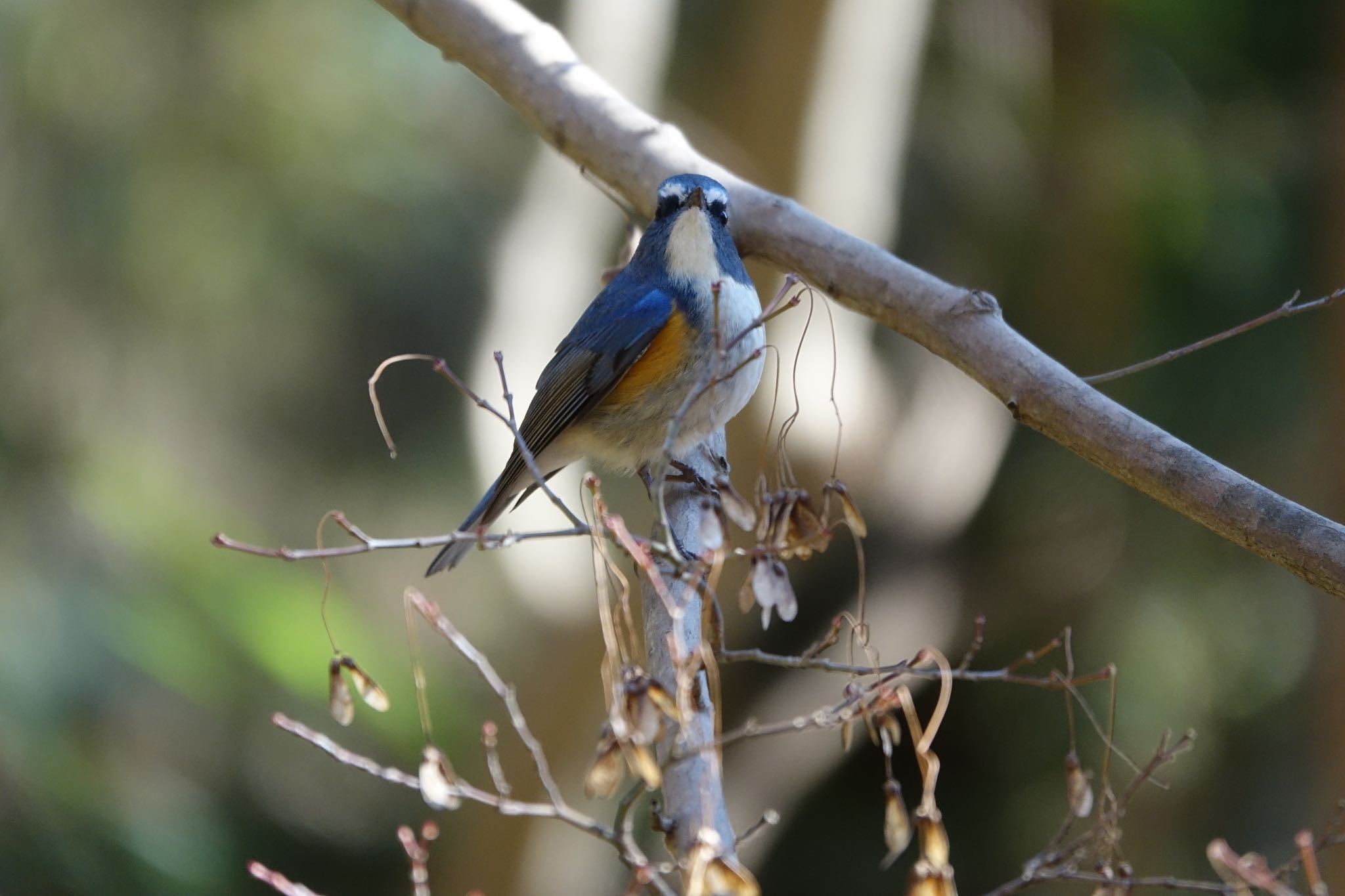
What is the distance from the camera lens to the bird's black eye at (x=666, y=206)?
2.94m

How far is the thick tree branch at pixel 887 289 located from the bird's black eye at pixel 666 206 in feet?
0.35

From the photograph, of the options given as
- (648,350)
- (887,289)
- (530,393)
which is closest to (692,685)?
(887,289)

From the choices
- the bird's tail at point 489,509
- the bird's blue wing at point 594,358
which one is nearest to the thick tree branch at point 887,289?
the bird's blue wing at point 594,358

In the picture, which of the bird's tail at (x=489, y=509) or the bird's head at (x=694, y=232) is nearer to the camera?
the bird's head at (x=694, y=232)

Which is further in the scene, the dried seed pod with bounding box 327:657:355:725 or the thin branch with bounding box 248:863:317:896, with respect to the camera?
the dried seed pod with bounding box 327:657:355:725

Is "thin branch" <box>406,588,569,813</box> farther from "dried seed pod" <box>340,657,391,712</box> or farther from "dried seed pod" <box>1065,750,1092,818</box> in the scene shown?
"dried seed pod" <box>1065,750,1092,818</box>

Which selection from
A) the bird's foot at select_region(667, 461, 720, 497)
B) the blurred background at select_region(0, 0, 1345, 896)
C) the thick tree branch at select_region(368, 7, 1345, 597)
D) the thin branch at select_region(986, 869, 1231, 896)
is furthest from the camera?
the blurred background at select_region(0, 0, 1345, 896)

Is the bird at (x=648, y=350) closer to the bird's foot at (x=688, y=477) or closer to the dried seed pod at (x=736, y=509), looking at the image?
the bird's foot at (x=688, y=477)

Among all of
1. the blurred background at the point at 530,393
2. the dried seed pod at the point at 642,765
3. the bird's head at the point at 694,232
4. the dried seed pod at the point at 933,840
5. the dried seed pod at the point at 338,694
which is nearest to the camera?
the dried seed pod at the point at 642,765

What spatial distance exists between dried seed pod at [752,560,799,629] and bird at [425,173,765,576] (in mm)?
1283

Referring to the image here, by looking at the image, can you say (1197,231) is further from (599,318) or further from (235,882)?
(235,882)

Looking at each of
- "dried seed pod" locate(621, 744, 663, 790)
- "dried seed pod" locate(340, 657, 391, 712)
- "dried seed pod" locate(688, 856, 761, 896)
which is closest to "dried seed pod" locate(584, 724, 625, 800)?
"dried seed pod" locate(621, 744, 663, 790)

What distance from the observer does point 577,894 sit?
505 centimetres

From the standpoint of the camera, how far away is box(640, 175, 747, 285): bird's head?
291 centimetres
